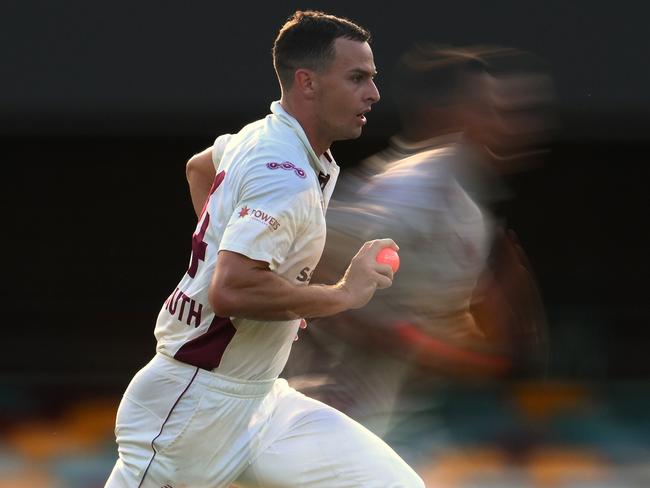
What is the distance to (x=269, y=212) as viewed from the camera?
3100 mm

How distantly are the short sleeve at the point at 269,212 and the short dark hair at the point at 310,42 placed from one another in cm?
36

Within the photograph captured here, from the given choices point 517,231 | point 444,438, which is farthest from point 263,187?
point 517,231

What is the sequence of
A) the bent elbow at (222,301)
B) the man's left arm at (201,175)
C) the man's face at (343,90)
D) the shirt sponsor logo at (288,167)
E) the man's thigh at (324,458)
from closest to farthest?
the bent elbow at (222,301) → the shirt sponsor logo at (288,167) → the man's thigh at (324,458) → the man's face at (343,90) → the man's left arm at (201,175)

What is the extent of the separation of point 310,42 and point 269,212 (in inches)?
Answer: 22.8

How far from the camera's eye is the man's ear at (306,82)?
3422mm

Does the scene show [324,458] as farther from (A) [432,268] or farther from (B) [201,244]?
(A) [432,268]

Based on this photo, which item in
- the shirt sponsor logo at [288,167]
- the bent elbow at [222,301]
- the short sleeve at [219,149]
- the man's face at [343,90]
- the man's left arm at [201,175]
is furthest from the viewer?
the man's left arm at [201,175]

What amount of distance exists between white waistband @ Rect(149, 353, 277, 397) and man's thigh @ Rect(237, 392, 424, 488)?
100 mm

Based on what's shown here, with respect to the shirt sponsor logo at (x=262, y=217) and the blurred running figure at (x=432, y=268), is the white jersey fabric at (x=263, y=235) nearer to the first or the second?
the shirt sponsor logo at (x=262, y=217)

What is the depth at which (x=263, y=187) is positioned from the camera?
314 cm

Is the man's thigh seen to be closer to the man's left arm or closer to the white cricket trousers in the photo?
the white cricket trousers

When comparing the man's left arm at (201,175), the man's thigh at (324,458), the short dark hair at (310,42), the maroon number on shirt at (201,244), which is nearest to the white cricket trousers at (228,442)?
the man's thigh at (324,458)

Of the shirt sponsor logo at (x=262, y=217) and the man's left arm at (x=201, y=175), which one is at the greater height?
the shirt sponsor logo at (x=262, y=217)

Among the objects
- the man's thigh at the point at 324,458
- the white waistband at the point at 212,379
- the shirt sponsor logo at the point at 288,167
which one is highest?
the shirt sponsor logo at the point at 288,167
